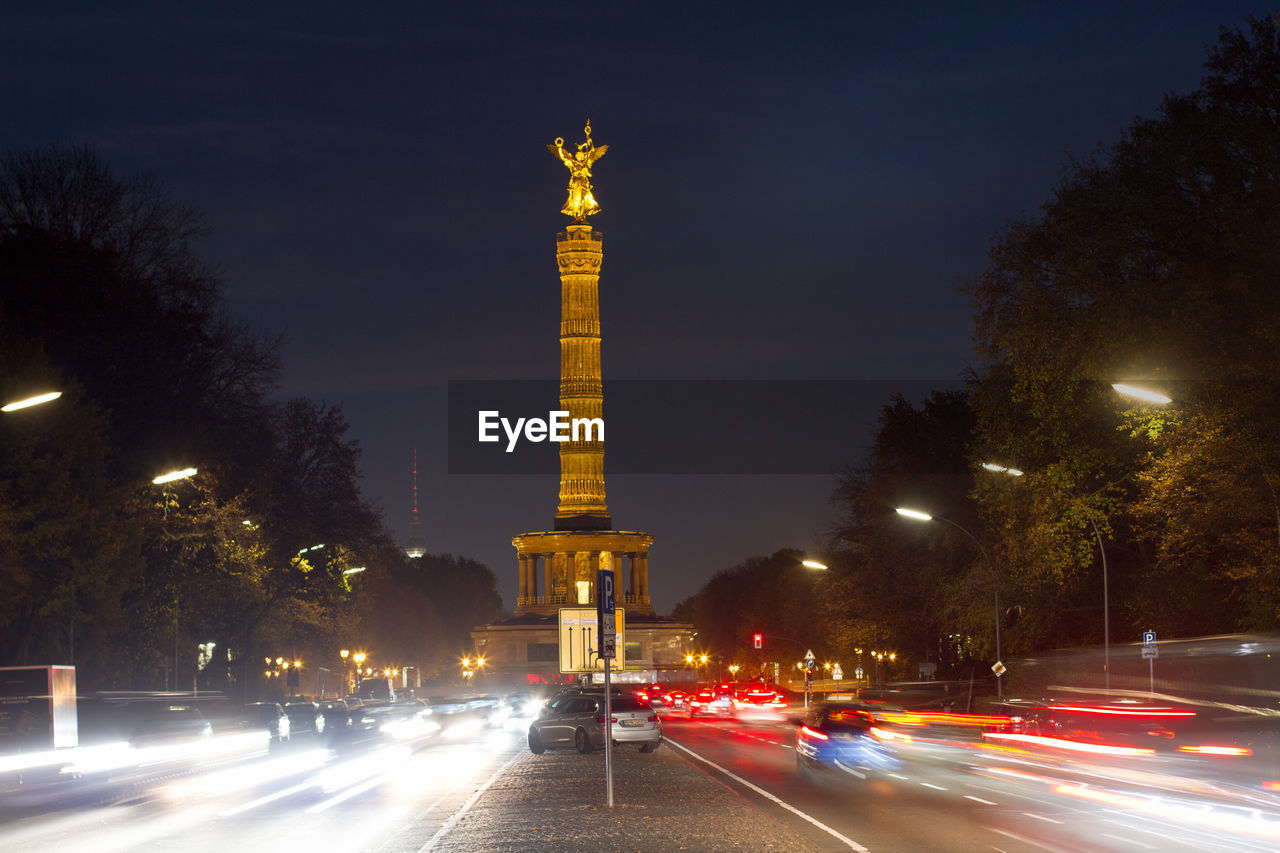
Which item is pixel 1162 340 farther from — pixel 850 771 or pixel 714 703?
pixel 714 703

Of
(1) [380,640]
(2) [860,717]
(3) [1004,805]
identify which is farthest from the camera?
(1) [380,640]

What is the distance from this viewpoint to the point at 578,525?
134 metres

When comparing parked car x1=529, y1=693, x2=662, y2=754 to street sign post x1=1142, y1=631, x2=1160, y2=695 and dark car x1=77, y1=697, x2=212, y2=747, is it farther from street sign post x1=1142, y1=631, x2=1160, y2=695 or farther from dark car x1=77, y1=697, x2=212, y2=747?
street sign post x1=1142, y1=631, x2=1160, y2=695

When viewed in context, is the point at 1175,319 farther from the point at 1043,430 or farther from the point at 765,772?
the point at 765,772

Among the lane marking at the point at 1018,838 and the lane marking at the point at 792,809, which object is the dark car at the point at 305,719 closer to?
the lane marking at the point at 792,809

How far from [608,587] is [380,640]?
12899 cm

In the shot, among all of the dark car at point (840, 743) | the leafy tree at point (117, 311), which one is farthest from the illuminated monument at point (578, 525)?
the dark car at point (840, 743)

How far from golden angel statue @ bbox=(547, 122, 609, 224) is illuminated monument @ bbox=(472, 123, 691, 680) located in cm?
10

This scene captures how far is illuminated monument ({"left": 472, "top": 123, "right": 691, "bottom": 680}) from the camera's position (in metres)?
131

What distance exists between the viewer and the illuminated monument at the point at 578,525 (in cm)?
13100

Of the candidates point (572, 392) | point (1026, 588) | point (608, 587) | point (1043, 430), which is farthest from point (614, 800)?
point (572, 392)

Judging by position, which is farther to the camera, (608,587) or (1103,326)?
(1103,326)

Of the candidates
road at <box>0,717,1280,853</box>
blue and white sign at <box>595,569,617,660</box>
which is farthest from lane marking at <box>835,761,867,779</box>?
blue and white sign at <box>595,569,617,660</box>

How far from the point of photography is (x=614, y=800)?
69.4 feet
